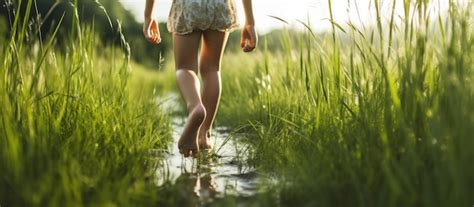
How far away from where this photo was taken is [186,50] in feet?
9.79

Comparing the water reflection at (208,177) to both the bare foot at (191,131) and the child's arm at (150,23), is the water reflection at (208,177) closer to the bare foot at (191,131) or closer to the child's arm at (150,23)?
the bare foot at (191,131)

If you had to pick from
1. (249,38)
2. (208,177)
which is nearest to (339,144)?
(208,177)

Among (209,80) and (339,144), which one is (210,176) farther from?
(209,80)

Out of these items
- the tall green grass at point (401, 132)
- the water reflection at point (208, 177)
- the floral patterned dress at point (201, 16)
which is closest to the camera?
the tall green grass at point (401, 132)

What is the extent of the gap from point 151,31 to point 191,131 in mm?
724

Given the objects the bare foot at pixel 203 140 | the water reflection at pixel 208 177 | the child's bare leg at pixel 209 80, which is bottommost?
the water reflection at pixel 208 177

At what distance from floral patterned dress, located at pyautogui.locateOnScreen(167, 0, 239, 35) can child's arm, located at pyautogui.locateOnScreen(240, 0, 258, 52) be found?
8cm

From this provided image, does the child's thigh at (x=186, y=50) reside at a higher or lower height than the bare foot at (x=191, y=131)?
higher

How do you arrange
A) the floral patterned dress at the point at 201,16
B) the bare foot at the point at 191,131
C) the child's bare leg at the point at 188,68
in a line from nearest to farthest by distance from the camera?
the bare foot at the point at 191,131, the child's bare leg at the point at 188,68, the floral patterned dress at the point at 201,16

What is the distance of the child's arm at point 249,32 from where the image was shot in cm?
300

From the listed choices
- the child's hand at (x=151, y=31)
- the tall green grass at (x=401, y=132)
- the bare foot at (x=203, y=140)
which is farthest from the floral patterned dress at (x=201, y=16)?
the tall green grass at (x=401, y=132)

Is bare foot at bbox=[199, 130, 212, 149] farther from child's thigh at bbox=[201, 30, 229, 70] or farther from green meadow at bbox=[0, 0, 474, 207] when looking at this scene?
green meadow at bbox=[0, 0, 474, 207]

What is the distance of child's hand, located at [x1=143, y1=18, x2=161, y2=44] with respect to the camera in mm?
2997

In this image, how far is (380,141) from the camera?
6.24ft
